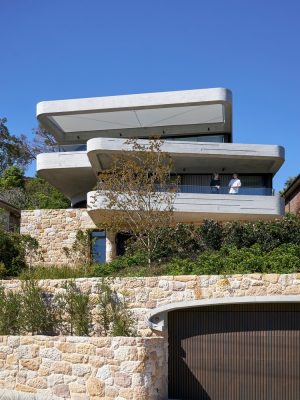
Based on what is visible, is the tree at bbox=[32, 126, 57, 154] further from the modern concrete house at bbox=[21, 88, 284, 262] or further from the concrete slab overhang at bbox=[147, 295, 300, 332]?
the concrete slab overhang at bbox=[147, 295, 300, 332]

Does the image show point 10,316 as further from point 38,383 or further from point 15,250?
point 15,250

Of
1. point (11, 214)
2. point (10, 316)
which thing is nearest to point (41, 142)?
point (11, 214)

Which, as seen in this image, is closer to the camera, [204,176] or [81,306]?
[81,306]

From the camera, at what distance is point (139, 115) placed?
82.1 ft

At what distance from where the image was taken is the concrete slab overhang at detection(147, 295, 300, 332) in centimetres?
1164

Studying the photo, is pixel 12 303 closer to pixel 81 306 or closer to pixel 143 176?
pixel 81 306

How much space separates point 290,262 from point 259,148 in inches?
411

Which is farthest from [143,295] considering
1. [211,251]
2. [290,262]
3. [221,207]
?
[221,207]

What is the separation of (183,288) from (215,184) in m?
11.0

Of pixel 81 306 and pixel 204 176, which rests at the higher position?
pixel 204 176

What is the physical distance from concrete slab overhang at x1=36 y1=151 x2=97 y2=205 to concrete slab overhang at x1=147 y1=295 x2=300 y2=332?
12.2m

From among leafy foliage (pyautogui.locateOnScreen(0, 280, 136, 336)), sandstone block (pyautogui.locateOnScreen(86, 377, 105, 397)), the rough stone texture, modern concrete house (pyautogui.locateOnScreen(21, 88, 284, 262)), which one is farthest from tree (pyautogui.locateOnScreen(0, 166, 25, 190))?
sandstone block (pyautogui.locateOnScreen(86, 377, 105, 397))

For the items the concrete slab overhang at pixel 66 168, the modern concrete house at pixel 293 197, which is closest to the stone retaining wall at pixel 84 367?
the concrete slab overhang at pixel 66 168

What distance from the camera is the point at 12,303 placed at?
13109mm
